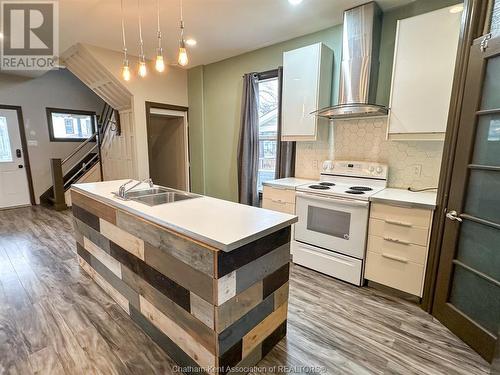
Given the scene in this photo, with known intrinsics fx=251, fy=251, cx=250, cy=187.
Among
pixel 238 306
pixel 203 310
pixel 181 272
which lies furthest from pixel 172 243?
pixel 238 306

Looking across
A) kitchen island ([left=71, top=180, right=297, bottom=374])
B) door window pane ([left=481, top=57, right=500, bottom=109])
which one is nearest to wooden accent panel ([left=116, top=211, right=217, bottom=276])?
kitchen island ([left=71, top=180, right=297, bottom=374])

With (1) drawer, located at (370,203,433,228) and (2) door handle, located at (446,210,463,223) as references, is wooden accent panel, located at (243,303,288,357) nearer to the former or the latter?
(1) drawer, located at (370,203,433,228)

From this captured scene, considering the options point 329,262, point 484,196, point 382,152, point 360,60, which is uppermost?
point 360,60

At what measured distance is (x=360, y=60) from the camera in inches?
99.6

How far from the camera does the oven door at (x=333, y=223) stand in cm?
238

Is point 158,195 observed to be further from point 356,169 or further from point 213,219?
point 356,169

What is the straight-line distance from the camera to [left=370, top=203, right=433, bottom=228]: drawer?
2082 millimetres

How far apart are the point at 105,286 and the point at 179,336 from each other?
1.19 meters

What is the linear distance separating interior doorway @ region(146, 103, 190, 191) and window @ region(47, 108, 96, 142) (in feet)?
6.00

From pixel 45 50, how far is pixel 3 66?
1498mm

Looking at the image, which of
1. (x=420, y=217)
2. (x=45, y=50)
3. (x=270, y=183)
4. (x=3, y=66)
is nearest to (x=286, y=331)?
(x=420, y=217)

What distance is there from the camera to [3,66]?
4.40 meters

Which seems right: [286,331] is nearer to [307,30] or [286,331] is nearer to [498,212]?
[498,212]

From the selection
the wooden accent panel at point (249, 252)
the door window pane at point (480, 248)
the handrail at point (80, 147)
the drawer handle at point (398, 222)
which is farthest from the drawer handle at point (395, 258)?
the handrail at point (80, 147)
